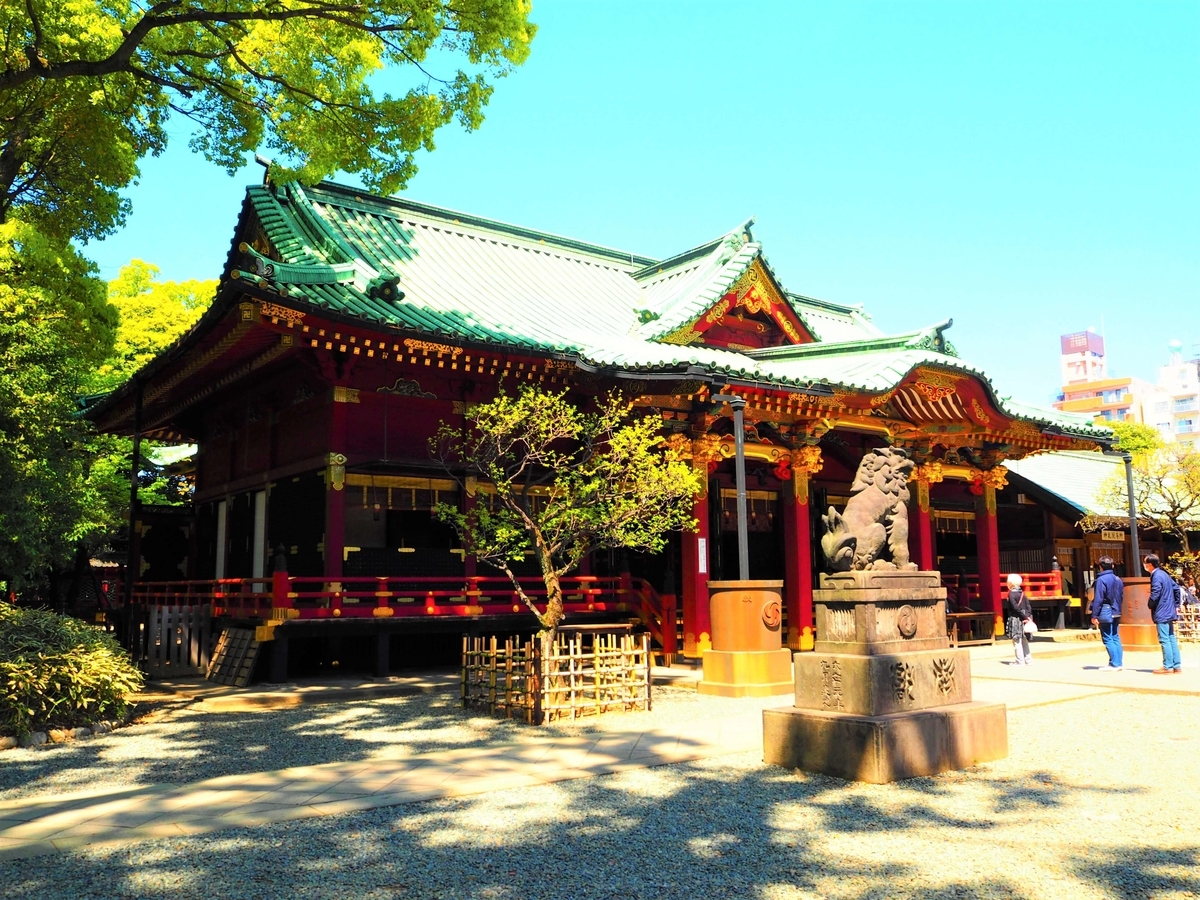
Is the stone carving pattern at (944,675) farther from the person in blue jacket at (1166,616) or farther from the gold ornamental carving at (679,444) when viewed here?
the gold ornamental carving at (679,444)

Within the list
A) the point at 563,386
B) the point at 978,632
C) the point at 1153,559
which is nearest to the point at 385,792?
the point at 563,386

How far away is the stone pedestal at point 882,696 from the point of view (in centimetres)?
778

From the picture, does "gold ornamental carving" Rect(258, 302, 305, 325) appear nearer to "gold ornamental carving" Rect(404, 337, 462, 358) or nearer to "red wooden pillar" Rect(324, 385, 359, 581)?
"gold ornamental carving" Rect(404, 337, 462, 358)

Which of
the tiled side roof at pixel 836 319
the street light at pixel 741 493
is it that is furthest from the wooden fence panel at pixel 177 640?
the tiled side roof at pixel 836 319

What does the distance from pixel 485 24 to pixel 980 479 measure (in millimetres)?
17115

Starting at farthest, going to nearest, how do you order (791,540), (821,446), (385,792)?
(821,446) < (791,540) < (385,792)

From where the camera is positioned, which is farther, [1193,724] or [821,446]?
[821,446]

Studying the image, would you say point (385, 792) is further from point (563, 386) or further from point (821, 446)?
point (821, 446)

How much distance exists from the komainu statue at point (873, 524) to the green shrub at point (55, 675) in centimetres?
870

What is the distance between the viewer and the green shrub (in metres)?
10.5

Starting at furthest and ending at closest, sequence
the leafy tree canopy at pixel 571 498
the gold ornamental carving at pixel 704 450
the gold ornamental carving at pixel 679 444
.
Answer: the gold ornamental carving at pixel 704 450, the gold ornamental carving at pixel 679 444, the leafy tree canopy at pixel 571 498

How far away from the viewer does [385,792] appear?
7.36 metres

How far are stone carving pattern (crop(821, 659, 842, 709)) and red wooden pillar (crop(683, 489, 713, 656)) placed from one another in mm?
8753

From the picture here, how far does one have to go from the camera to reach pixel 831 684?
8.33 meters
